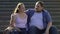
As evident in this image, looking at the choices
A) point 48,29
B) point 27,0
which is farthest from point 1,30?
point 27,0

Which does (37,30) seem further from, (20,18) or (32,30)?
(20,18)

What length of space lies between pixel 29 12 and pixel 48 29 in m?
0.56

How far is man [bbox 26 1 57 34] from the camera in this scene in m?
5.16

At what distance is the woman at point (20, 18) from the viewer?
5.21 m

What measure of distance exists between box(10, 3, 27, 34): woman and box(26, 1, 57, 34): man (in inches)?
4.2

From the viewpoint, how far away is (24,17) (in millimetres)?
5371

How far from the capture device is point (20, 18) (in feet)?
17.5

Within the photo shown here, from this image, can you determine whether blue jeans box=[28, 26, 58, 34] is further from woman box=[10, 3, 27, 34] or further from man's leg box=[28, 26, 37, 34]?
woman box=[10, 3, 27, 34]

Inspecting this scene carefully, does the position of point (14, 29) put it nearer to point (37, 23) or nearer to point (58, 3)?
point (37, 23)

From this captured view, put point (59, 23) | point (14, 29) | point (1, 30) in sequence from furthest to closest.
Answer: point (59, 23), point (1, 30), point (14, 29)

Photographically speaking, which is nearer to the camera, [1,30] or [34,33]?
[34,33]

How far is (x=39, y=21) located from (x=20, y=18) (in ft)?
1.27

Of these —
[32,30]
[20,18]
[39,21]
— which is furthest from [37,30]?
[20,18]

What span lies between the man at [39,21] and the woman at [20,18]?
0.35ft
